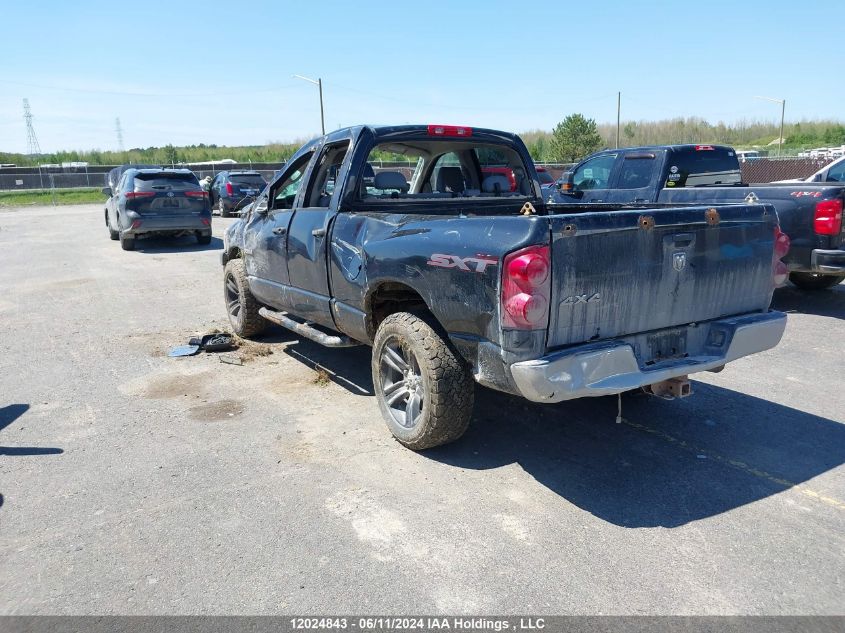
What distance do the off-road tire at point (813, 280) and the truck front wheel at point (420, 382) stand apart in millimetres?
7255

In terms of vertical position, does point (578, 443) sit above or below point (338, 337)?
below

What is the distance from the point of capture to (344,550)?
3.32 m

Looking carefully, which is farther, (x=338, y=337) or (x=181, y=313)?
(x=181, y=313)

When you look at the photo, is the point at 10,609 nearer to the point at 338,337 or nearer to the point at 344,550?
the point at 344,550

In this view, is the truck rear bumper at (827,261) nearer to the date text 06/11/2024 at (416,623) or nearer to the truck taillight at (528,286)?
the truck taillight at (528,286)

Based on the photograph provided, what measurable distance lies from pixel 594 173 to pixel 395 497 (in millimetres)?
7826

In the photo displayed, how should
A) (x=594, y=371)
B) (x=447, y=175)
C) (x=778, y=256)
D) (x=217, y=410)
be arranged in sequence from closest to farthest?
1. (x=594, y=371)
2. (x=778, y=256)
3. (x=217, y=410)
4. (x=447, y=175)

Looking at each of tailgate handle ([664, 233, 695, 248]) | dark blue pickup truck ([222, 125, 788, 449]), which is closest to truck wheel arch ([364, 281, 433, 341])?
dark blue pickup truck ([222, 125, 788, 449])

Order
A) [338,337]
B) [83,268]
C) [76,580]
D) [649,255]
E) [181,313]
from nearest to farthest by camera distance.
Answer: [76,580]
[649,255]
[338,337]
[181,313]
[83,268]

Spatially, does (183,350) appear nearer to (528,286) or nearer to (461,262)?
(461,262)

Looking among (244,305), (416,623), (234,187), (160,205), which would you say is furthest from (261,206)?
(234,187)

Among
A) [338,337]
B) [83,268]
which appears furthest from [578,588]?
[83,268]

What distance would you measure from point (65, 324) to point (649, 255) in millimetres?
7246

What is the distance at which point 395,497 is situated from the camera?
12.6 ft
